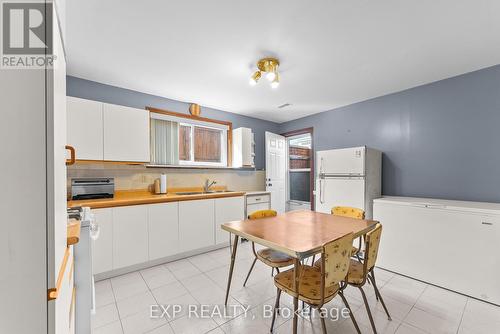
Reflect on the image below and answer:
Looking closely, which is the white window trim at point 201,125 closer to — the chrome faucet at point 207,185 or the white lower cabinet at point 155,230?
the chrome faucet at point 207,185

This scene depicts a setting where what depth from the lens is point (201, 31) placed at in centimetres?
184

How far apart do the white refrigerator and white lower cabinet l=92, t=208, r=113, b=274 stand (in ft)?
9.77

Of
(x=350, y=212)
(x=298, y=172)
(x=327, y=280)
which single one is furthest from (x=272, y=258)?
(x=298, y=172)

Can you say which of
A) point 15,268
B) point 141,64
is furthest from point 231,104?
point 15,268

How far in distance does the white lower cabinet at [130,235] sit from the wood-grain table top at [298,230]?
4.54ft

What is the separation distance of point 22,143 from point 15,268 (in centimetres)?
34

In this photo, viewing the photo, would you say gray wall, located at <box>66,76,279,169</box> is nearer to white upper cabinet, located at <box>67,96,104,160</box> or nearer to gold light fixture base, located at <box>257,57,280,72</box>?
→ white upper cabinet, located at <box>67,96,104,160</box>

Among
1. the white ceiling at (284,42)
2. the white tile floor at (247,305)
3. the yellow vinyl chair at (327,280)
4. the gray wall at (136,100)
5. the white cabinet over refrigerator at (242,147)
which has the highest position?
the white ceiling at (284,42)

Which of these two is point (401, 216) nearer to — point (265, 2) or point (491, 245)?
point (491, 245)

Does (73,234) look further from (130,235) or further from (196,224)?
(196,224)

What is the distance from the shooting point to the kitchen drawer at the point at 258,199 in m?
3.83

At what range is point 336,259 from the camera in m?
1.35

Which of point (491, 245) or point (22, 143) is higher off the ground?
point (22, 143)

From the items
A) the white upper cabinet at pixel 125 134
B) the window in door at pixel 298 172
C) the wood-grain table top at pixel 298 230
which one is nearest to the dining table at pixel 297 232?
the wood-grain table top at pixel 298 230
